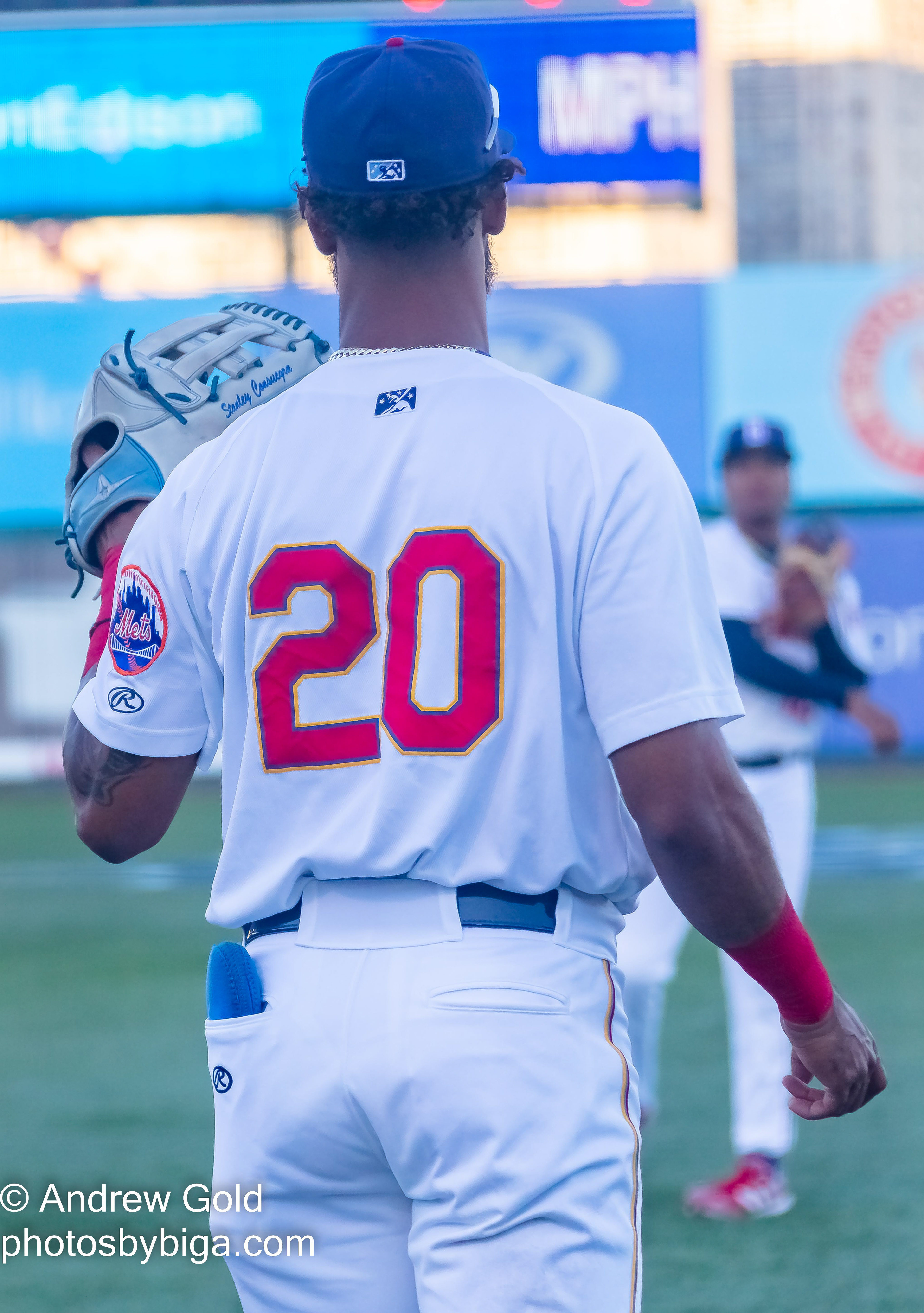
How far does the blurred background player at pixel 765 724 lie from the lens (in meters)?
4.58

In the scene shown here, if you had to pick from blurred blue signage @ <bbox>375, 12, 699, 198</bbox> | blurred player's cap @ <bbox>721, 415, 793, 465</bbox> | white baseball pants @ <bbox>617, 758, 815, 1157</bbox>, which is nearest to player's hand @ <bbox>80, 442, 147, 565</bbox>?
white baseball pants @ <bbox>617, 758, 815, 1157</bbox>

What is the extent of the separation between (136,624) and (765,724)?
130 inches

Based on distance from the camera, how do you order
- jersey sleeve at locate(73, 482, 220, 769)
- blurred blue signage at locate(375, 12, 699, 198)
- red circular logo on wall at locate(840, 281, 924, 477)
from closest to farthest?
jersey sleeve at locate(73, 482, 220, 769) < blurred blue signage at locate(375, 12, 699, 198) < red circular logo on wall at locate(840, 281, 924, 477)

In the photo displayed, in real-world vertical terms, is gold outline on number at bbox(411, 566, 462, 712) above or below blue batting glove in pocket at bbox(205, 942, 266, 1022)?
above

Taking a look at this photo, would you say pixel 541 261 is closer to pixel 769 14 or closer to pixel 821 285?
pixel 821 285

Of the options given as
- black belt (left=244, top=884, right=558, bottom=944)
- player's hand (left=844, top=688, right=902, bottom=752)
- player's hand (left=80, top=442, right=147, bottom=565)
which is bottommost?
player's hand (left=844, top=688, right=902, bottom=752)

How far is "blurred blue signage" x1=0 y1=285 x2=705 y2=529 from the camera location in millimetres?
19031

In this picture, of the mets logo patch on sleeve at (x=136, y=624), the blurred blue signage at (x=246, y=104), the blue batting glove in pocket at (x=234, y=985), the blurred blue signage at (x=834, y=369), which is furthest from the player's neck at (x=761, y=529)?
the blurred blue signage at (x=834, y=369)

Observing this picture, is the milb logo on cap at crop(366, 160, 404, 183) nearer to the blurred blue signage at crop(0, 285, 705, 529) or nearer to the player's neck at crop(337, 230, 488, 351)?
the player's neck at crop(337, 230, 488, 351)

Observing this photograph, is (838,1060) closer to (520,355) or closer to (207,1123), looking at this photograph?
(207,1123)

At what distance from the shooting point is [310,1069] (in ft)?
5.48

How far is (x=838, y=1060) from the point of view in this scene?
5.97 ft

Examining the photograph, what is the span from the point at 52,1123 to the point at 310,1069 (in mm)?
4350

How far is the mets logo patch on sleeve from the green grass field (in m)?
0.78
